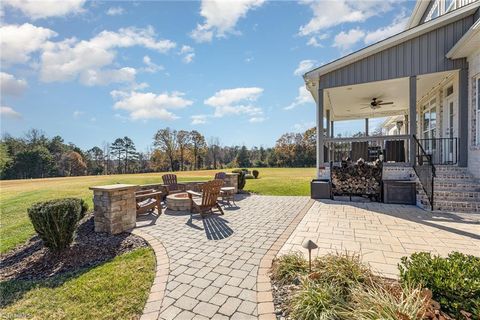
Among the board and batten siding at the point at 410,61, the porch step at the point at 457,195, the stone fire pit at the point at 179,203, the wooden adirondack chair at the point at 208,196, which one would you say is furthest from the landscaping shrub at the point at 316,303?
the board and batten siding at the point at 410,61

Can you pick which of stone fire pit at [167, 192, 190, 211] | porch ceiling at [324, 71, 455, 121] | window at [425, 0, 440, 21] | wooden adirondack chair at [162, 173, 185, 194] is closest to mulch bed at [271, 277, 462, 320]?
stone fire pit at [167, 192, 190, 211]

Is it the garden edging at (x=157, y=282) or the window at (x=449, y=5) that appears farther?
the window at (x=449, y=5)

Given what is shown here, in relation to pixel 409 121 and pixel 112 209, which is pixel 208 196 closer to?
pixel 112 209

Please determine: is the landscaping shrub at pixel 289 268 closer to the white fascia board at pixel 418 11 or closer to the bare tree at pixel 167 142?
the white fascia board at pixel 418 11

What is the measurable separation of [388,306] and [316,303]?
2.11 ft

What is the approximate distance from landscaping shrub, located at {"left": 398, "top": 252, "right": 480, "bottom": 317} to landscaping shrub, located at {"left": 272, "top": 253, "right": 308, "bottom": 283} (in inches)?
46.5

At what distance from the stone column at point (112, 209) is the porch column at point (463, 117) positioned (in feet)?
34.6

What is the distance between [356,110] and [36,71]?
1622 centimetres

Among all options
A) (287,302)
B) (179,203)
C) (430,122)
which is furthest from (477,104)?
(179,203)

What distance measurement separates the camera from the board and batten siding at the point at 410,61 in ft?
25.1

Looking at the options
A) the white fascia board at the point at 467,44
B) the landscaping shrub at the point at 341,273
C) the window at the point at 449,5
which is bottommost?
the landscaping shrub at the point at 341,273

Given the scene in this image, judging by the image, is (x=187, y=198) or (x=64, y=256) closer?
(x=64, y=256)

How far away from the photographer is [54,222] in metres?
4.11

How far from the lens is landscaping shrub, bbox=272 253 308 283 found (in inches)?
118
